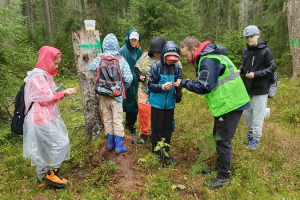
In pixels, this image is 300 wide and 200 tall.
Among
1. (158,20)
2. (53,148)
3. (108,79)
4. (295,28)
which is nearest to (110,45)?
(108,79)

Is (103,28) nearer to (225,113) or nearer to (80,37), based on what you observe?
(80,37)

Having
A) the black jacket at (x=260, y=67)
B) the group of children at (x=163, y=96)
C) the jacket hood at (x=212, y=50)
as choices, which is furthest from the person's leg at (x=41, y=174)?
the black jacket at (x=260, y=67)

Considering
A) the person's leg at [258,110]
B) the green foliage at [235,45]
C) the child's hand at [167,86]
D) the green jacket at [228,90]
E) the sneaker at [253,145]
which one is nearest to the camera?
the green jacket at [228,90]

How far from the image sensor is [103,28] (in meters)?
13.3

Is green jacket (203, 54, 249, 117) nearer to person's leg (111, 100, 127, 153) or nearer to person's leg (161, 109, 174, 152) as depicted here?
person's leg (161, 109, 174, 152)

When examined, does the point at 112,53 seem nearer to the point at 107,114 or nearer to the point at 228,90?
the point at 107,114

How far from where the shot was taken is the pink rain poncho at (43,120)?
3.21 meters

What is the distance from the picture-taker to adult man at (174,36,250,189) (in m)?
3.13

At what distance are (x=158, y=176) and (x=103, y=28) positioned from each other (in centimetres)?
1144

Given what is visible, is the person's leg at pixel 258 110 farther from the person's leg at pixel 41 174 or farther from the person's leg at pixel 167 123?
the person's leg at pixel 41 174

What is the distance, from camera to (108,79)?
3.89m

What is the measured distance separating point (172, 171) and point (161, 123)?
0.81 metres

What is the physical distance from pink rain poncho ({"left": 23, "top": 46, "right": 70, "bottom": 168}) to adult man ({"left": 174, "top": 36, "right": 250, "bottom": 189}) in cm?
192

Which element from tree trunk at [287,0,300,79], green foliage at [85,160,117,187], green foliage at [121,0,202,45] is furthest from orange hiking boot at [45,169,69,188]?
tree trunk at [287,0,300,79]
